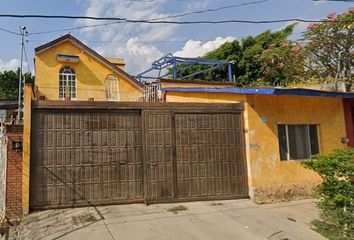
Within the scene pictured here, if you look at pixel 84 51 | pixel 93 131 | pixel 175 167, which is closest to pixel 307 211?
pixel 175 167

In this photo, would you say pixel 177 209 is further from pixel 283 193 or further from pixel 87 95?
pixel 87 95

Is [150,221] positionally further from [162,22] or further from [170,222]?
[162,22]

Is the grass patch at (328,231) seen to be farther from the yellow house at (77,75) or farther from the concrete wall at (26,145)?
the yellow house at (77,75)

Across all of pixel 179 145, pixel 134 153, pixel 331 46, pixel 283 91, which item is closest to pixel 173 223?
pixel 134 153

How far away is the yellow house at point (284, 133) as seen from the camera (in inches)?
352

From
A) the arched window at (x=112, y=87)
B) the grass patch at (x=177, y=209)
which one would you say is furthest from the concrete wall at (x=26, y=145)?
the arched window at (x=112, y=87)

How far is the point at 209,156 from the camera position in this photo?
898 centimetres

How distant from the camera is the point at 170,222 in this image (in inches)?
277

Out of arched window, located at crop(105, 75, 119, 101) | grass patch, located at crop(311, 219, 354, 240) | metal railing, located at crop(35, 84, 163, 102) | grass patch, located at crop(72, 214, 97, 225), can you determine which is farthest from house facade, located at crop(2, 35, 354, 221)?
arched window, located at crop(105, 75, 119, 101)

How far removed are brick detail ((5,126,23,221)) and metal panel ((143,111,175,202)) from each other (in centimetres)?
309

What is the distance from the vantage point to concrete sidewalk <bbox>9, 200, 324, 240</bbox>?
20.8 ft

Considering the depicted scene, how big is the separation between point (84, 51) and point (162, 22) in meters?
13.8

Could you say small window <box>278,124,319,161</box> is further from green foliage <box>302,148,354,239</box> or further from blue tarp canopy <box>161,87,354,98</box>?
green foliage <box>302,148,354,239</box>

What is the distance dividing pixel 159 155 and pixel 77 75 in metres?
13.8
